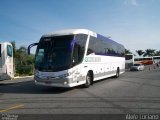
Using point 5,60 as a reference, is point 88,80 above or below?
below

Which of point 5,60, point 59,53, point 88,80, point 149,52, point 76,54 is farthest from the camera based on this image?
point 149,52

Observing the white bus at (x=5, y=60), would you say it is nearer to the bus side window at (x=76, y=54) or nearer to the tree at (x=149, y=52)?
the bus side window at (x=76, y=54)

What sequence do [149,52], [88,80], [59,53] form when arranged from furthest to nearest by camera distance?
[149,52], [88,80], [59,53]

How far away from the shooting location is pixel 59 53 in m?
13.0

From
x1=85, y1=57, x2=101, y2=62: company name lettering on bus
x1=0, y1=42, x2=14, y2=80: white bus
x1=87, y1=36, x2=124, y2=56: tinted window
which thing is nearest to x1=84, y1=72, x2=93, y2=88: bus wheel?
x1=85, y1=57, x2=101, y2=62: company name lettering on bus

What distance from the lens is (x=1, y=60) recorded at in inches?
774

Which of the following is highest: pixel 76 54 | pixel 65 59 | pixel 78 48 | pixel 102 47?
pixel 102 47

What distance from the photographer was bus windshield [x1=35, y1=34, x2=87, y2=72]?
12789mm

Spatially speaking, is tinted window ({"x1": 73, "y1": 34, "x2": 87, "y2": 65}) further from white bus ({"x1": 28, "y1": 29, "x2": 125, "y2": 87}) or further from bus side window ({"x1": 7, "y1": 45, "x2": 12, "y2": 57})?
bus side window ({"x1": 7, "y1": 45, "x2": 12, "y2": 57})

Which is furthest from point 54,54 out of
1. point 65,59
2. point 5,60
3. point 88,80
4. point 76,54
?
point 5,60

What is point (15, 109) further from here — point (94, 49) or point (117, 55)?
point (117, 55)

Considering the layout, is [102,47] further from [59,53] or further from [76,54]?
[59,53]

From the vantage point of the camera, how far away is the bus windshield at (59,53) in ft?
42.0

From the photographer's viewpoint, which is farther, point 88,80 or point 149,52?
point 149,52
